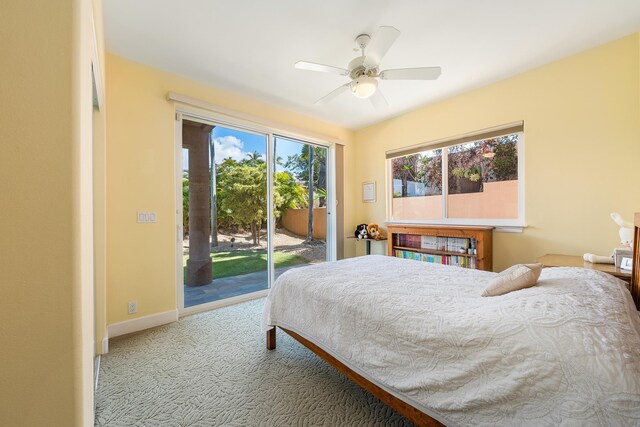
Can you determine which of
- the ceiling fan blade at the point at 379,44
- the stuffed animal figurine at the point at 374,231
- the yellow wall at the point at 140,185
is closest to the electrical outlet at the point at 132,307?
the yellow wall at the point at 140,185

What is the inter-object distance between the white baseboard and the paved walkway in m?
0.23

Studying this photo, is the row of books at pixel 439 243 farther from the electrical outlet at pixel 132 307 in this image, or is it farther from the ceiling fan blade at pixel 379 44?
the electrical outlet at pixel 132 307

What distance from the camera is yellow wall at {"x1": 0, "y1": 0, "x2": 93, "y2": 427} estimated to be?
0.55 metres

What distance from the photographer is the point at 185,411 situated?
147 centimetres

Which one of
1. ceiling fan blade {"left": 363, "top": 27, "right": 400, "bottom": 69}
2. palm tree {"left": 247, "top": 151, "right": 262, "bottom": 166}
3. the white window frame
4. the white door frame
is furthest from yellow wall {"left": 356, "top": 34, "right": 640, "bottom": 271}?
palm tree {"left": 247, "top": 151, "right": 262, "bottom": 166}

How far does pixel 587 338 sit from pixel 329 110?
356cm

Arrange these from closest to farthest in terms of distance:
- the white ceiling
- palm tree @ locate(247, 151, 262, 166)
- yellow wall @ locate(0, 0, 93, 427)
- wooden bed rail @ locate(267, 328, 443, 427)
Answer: yellow wall @ locate(0, 0, 93, 427), wooden bed rail @ locate(267, 328, 443, 427), the white ceiling, palm tree @ locate(247, 151, 262, 166)

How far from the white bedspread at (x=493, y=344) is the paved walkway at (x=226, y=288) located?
1842 mm

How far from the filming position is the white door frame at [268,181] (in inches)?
109

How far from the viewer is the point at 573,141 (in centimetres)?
246

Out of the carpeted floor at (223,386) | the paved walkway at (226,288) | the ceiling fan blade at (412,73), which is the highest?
the ceiling fan blade at (412,73)

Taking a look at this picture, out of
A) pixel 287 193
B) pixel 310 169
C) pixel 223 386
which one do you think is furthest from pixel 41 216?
pixel 310 169

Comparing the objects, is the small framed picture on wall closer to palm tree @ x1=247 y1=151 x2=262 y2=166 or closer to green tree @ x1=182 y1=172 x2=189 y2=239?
palm tree @ x1=247 y1=151 x2=262 y2=166

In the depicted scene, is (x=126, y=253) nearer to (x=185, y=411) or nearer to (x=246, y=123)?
(x=185, y=411)
